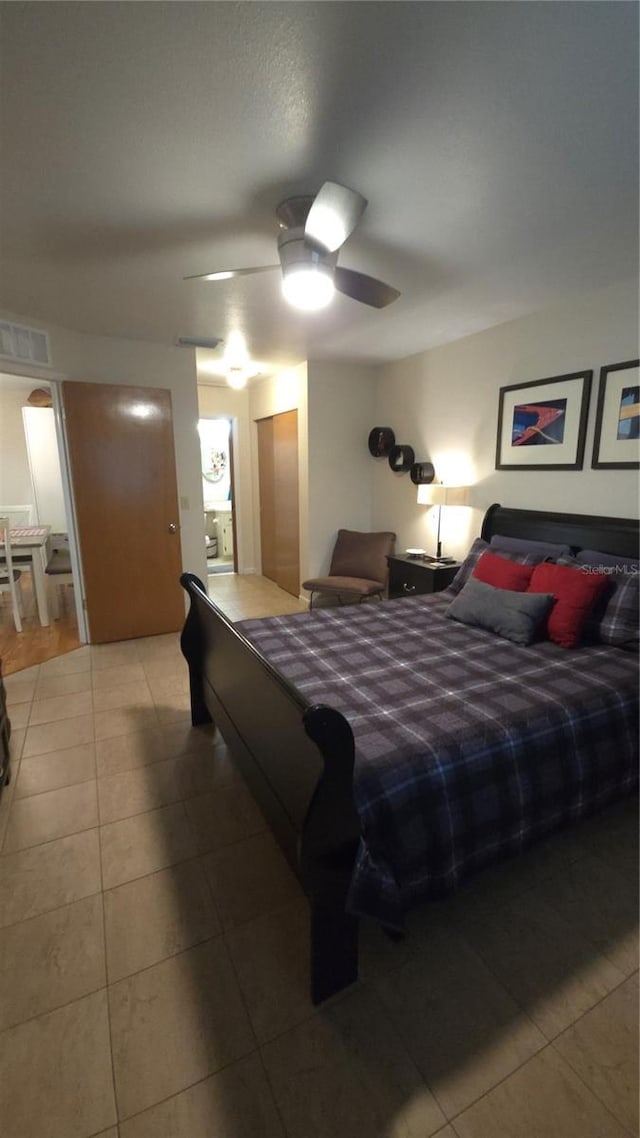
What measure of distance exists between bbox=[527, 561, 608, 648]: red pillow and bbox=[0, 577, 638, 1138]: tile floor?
80cm

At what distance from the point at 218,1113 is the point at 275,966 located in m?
0.33

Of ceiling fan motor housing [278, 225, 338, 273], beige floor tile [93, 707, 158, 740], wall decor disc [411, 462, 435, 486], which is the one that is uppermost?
ceiling fan motor housing [278, 225, 338, 273]

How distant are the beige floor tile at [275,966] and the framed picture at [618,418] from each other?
2.72 meters

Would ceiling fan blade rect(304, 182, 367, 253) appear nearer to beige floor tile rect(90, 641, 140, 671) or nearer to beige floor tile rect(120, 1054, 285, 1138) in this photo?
beige floor tile rect(120, 1054, 285, 1138)

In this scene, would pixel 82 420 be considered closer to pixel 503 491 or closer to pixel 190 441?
pixel 190 441

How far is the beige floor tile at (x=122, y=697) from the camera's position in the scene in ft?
9.29

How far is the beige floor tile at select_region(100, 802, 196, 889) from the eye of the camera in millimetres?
1704

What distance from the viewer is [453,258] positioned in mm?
2211

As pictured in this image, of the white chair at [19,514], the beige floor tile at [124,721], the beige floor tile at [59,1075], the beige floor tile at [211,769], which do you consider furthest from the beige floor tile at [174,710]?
the white chair at [19,514]

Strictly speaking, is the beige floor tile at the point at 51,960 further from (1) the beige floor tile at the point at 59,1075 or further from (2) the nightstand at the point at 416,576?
(2) the nightstand at the point at 416,576

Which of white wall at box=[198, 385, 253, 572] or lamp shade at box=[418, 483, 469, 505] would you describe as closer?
lamp shade at box=[418, 483, 469, 505]

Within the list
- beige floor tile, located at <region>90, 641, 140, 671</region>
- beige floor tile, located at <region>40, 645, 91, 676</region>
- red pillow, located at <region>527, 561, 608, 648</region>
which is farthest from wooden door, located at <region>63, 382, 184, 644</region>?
red pillow, located at <region>527, 561, 608, 648</region>

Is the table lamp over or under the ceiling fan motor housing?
under

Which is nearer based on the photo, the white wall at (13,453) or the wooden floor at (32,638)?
the wooden floor at (32,638)
